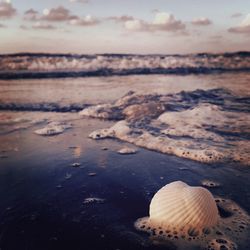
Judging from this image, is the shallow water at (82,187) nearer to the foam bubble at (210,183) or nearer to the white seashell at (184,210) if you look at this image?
the foam bubble at (210,183)

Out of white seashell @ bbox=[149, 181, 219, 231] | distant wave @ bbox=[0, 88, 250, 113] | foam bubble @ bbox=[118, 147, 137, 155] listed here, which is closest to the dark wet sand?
foam bubble @ bbox=[118, 147, 137, 155]

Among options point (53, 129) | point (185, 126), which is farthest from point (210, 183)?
point (53, 129)

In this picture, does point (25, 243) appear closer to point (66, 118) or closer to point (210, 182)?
point (210, 182)

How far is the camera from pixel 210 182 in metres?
5.24

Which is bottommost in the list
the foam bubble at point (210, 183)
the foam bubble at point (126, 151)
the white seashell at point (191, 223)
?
the foam bubble at point (126, 151)

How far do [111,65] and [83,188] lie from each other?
25.3 m

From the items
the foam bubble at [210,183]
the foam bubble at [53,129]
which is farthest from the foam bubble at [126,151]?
the foam bubble at [53,129]

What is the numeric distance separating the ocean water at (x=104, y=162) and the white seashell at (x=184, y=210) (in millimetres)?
285

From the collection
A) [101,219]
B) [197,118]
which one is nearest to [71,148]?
[101,219]

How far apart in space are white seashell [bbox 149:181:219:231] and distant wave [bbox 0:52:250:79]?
20.9 meters

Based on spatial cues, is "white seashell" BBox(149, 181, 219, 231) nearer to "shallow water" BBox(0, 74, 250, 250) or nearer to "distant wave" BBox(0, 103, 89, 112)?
"shallow water" BBox(0, 74, 250, 250)

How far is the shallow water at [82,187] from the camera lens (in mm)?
3814

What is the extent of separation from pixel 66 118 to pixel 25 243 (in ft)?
21.1

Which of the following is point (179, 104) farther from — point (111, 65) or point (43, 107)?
point (111, 65)
